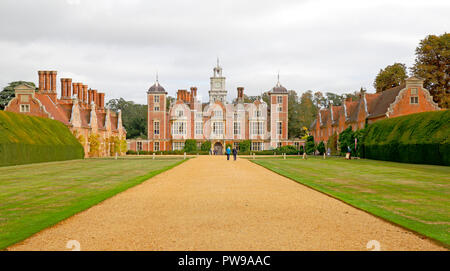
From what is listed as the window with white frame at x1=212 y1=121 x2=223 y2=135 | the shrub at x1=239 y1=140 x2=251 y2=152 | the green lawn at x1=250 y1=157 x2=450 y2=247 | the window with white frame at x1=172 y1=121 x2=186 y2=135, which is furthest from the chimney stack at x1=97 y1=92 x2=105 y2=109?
the green lawn at x1=250 y1=157 x2=450 y2=247

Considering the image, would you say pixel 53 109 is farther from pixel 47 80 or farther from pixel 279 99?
pixel 279 99

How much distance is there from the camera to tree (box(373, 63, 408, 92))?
46.3 m

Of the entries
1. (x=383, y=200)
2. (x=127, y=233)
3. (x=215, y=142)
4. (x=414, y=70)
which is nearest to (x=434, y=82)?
(x=414, y=70)

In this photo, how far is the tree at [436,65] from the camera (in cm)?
3938

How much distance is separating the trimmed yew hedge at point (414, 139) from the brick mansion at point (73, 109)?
29425mm

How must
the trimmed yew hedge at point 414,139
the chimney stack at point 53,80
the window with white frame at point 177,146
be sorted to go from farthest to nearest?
1. the window with white frame at point 177,146
2. the chimney stack at point 53,80
3. the trimmed yew hedge at point 414,139

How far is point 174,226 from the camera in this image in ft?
20.6

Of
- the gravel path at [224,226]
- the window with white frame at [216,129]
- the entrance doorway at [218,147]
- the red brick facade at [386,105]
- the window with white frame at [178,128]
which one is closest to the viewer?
the gravel path at [224,226]

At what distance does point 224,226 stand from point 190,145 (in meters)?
51.4

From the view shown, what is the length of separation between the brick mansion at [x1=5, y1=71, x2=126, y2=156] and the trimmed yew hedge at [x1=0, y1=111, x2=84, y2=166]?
4792 mm

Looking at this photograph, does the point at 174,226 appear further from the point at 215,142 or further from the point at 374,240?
the point at 215,142

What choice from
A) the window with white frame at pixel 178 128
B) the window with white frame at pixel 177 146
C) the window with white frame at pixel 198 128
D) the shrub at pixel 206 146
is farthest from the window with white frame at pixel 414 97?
the window with white frame at pixel 177 146

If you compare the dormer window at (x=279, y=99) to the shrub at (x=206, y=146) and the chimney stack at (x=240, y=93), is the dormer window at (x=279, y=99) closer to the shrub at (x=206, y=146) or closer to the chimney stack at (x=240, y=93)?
the chimney stack at (x=240, y=93)
